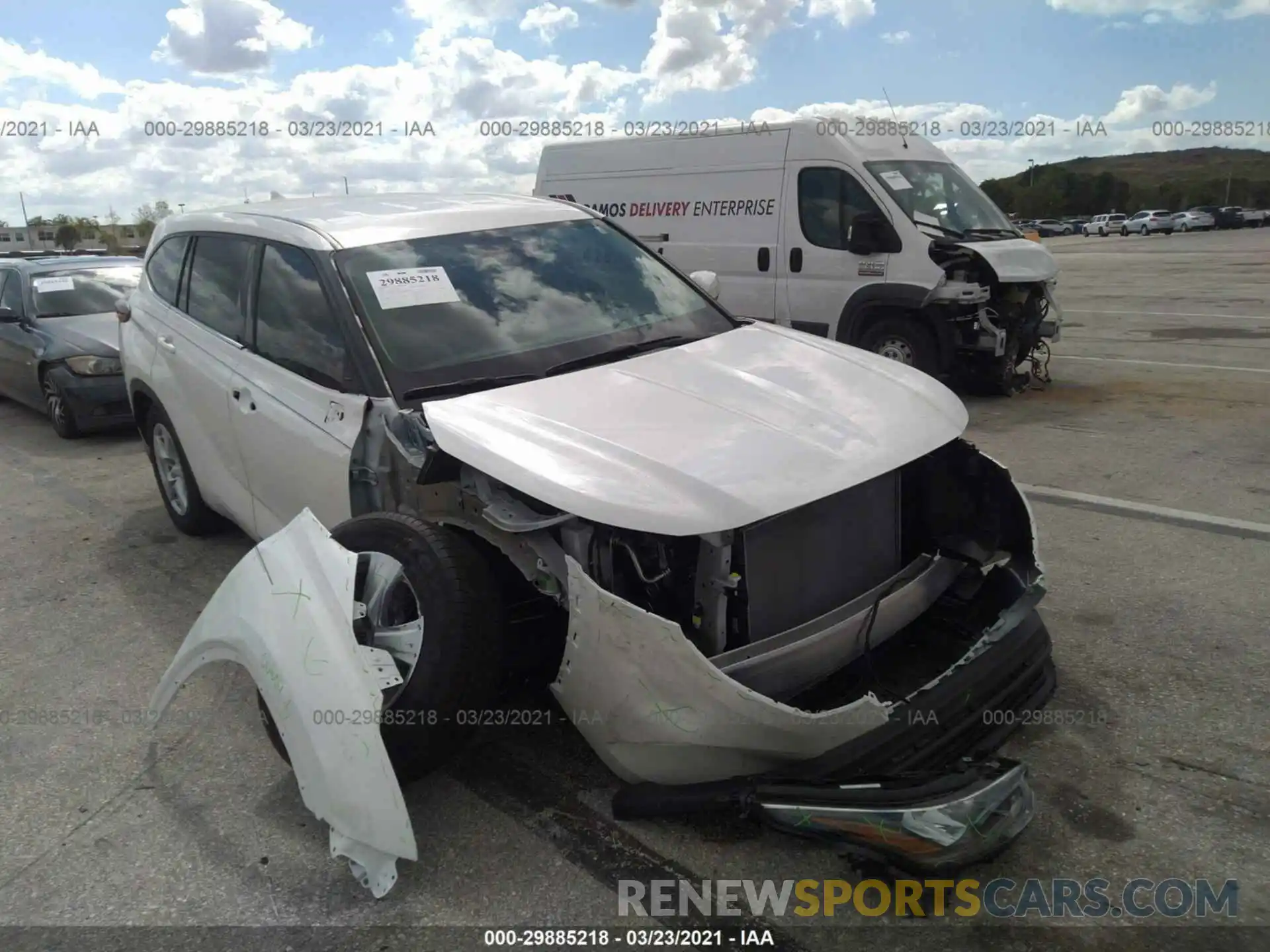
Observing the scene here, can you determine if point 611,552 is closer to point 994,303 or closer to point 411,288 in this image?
point 411,288

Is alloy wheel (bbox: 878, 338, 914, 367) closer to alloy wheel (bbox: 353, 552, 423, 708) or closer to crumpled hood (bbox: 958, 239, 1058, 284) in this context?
crumpled hood (bbox: 958, 239, 1058, 284)

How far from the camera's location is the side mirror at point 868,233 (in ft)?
27.6

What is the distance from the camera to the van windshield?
8.51 metres

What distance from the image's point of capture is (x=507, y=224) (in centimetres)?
413

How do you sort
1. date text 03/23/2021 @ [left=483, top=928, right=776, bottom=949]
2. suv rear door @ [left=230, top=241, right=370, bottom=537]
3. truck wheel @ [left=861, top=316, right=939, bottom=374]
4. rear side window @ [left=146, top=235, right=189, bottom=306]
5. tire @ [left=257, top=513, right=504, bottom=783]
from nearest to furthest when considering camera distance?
date text 03/23/2021 @ [left=483, top=928, right=776, bottom=949] < tire @ [left=257, top=513, right=504, bottom=783] < suv rear door @ [left=230, top=241, right=370, bottom=537] < rear side window @ [left=146, top=235, right=189, bottom=306] < truck wheel @ [left=861, top=316, right=939, bottom=374]

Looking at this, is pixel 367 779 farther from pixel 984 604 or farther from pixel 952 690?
pixel 984 604

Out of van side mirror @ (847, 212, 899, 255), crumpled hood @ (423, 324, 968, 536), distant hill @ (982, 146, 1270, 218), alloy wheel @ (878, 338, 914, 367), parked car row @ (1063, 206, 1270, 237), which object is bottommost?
alloy wheel @ (878, 338, 914, 367)

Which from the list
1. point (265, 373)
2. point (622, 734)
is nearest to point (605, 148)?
point (265, 373)

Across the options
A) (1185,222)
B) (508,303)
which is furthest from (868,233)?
(1185,222)

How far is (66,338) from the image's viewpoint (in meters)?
8.62

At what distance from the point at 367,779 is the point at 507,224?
2.49m

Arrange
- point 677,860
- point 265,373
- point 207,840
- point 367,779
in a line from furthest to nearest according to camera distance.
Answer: point 265,373
point 207,840
point 677,860
point 367,779

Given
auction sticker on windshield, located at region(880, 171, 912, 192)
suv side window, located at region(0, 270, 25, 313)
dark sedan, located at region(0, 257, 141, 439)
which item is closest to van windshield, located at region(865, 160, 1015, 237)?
auction sticker on windshield, located at region(880, 171, 912, 192)

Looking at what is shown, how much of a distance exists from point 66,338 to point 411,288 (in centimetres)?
662
